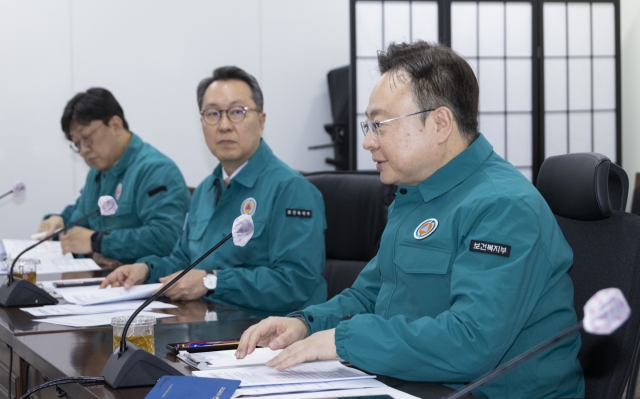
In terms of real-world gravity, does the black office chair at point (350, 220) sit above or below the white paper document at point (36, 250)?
above

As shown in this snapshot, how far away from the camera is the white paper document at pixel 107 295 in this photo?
1.91 meters

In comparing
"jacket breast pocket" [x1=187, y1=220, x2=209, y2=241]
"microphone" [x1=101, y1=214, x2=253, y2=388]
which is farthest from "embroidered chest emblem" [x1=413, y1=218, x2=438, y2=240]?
"jacket breast pocket" [x1=187, y1=220, x2=209, y2=241]

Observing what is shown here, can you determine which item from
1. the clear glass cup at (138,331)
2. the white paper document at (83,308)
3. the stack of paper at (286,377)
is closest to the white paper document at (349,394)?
the stack of paper at (286,377)

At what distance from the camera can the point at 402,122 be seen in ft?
4.75

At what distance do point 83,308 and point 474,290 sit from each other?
3.47 ft

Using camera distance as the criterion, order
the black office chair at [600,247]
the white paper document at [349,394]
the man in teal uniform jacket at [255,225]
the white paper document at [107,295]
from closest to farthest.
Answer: the white paper document at [349,394]
the black office chair at [600,247]
the white paper document at [107,295]
the man in teal uniform jacket at [255,225]

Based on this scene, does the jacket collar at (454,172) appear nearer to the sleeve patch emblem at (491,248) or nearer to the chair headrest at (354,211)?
the sleeve patch emblem at (491,248)

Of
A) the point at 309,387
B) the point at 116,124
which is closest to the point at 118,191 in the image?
the point at 116,124

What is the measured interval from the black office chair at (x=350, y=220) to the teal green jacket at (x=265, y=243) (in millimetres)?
164

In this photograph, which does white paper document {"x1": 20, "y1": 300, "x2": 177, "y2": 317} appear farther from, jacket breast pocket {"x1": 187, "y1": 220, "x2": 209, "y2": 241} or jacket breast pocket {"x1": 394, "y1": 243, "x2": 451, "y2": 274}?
jacket breast pocket {"x1": 394, "y1": 243, "x2": 451, "y2": 274}

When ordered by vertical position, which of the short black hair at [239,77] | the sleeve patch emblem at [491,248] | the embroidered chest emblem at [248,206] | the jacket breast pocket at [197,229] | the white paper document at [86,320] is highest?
the short black hair at [239,77]

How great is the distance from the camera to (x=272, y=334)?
4.66 feet

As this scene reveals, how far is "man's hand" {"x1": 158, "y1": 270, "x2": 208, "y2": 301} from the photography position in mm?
1954

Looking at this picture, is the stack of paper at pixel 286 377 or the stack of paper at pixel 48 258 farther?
the stack of paper at pixel 48 258
